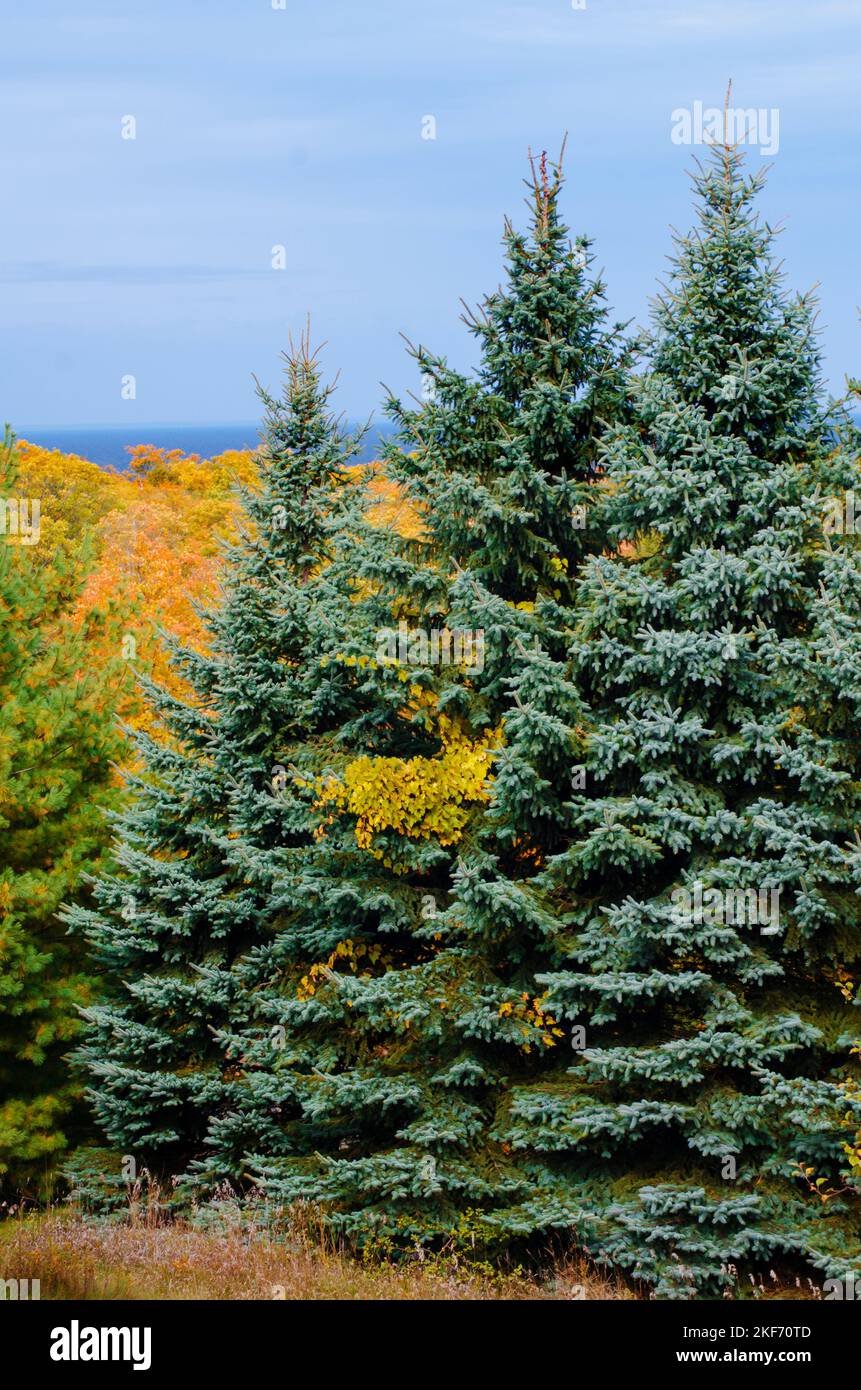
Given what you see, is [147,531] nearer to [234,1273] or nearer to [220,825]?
[220,825]

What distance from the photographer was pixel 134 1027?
16.1 metres

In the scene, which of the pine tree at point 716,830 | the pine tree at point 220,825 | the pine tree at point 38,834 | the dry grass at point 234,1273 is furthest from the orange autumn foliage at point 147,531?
the dry grass at point 234,1273

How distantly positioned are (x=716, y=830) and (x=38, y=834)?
9.00m

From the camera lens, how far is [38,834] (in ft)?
55.9

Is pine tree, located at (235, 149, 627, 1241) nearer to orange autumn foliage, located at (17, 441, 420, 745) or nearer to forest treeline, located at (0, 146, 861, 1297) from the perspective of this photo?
forest treeline, located at (0, 146, 861, 1297)

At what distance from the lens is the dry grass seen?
10805 millimetres

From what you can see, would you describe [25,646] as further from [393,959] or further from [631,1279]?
[631,1279]

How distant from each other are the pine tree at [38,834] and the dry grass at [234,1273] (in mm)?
3346

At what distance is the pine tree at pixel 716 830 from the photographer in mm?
11844

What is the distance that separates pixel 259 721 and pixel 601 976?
6019mm

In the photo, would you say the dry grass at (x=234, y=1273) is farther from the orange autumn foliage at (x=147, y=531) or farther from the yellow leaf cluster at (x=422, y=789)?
the orange autumn foliage at (x=147, y=531)

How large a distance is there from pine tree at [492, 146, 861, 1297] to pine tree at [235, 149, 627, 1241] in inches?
22.1
